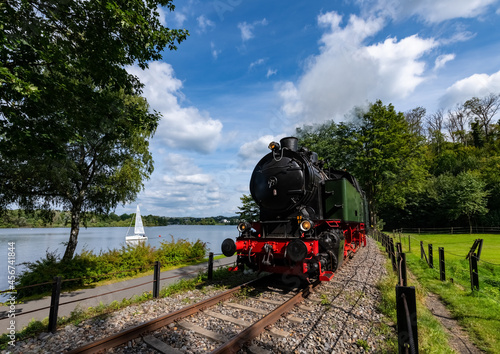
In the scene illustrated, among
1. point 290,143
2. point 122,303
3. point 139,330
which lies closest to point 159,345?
point 139,330

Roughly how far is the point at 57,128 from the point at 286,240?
5.61m

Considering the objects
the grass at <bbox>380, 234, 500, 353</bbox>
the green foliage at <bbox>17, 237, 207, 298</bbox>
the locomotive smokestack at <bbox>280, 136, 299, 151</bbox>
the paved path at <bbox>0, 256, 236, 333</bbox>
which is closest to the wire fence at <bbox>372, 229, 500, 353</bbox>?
the grass at <bbox>380, 234, 500, 353</bbox>

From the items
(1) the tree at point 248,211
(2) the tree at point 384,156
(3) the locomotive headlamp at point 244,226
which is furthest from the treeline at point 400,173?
(3) the locomotive headlamp at point 244,226

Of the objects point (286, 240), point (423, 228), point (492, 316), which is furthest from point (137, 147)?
point (423, 228)

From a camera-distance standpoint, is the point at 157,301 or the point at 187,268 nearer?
the point at 157,301

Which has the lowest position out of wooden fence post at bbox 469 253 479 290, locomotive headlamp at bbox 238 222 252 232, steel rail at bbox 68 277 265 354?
steel rail at bbox 68 277 265 354

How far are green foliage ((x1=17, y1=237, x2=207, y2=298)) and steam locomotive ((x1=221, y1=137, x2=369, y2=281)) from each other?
71.9 inches

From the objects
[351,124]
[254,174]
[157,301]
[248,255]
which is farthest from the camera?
[351,124]

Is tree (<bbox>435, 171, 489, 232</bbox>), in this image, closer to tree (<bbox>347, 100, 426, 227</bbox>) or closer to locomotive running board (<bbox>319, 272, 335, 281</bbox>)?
tree (<bbox>347, 100, 426, 227</bbox>)

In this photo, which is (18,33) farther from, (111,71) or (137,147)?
(137,147)

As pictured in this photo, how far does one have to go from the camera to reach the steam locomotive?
6.21 meters

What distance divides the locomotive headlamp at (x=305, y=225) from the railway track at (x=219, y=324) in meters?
1.42

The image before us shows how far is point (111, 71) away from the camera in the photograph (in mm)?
6078

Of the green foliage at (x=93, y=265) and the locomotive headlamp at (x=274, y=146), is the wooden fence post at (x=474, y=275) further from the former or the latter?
the green foliage at (x=93, y=265)
